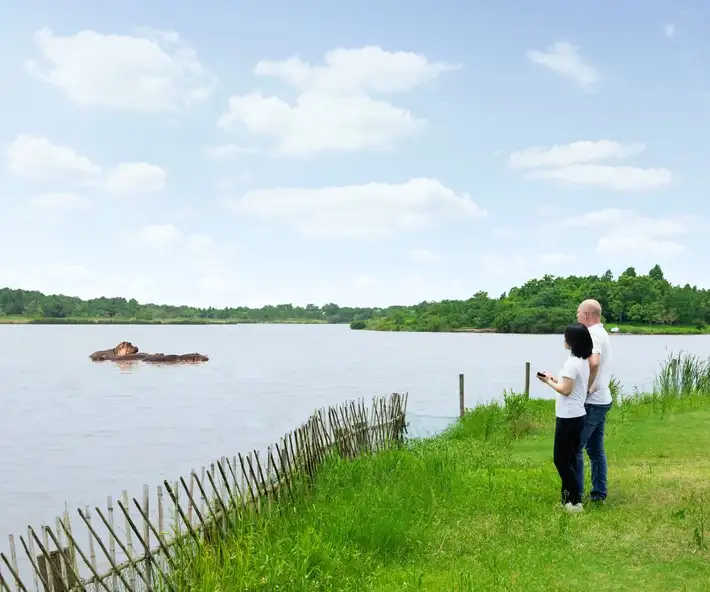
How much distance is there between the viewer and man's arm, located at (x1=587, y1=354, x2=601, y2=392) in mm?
7508

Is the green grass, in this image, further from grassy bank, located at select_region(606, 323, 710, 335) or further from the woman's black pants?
grassy bank, located at select_region(606, 323, 710, 335)

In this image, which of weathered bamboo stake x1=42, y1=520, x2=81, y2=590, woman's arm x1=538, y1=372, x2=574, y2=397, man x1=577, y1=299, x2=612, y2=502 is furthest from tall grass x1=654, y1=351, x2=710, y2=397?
weathered bamboo stake x1=42, y1=520, x2=81, y2=590

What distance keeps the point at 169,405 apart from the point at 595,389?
30.4 m

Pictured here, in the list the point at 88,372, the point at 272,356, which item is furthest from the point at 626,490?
the point at 272,356

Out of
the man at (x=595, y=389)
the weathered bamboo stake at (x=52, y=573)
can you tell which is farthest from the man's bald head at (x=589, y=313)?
the weathered bamboo stake at (x=52, y=573)

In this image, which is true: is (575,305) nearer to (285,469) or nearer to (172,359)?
(172,359)

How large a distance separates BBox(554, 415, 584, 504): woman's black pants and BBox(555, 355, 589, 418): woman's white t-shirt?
3.1 inches

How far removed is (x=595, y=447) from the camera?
7.82 meters

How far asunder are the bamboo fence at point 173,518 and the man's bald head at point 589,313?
11.8 feet

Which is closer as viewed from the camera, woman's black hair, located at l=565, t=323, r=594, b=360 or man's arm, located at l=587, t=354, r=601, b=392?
woman's black hair, located at l=565, t=323, r=594, b=360

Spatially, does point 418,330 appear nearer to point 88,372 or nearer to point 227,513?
point 88,372

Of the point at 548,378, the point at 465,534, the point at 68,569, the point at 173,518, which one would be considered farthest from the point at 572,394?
the point at 68,569

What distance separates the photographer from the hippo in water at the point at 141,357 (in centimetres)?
6294

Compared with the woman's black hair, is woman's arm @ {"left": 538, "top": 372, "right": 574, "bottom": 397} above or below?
below
